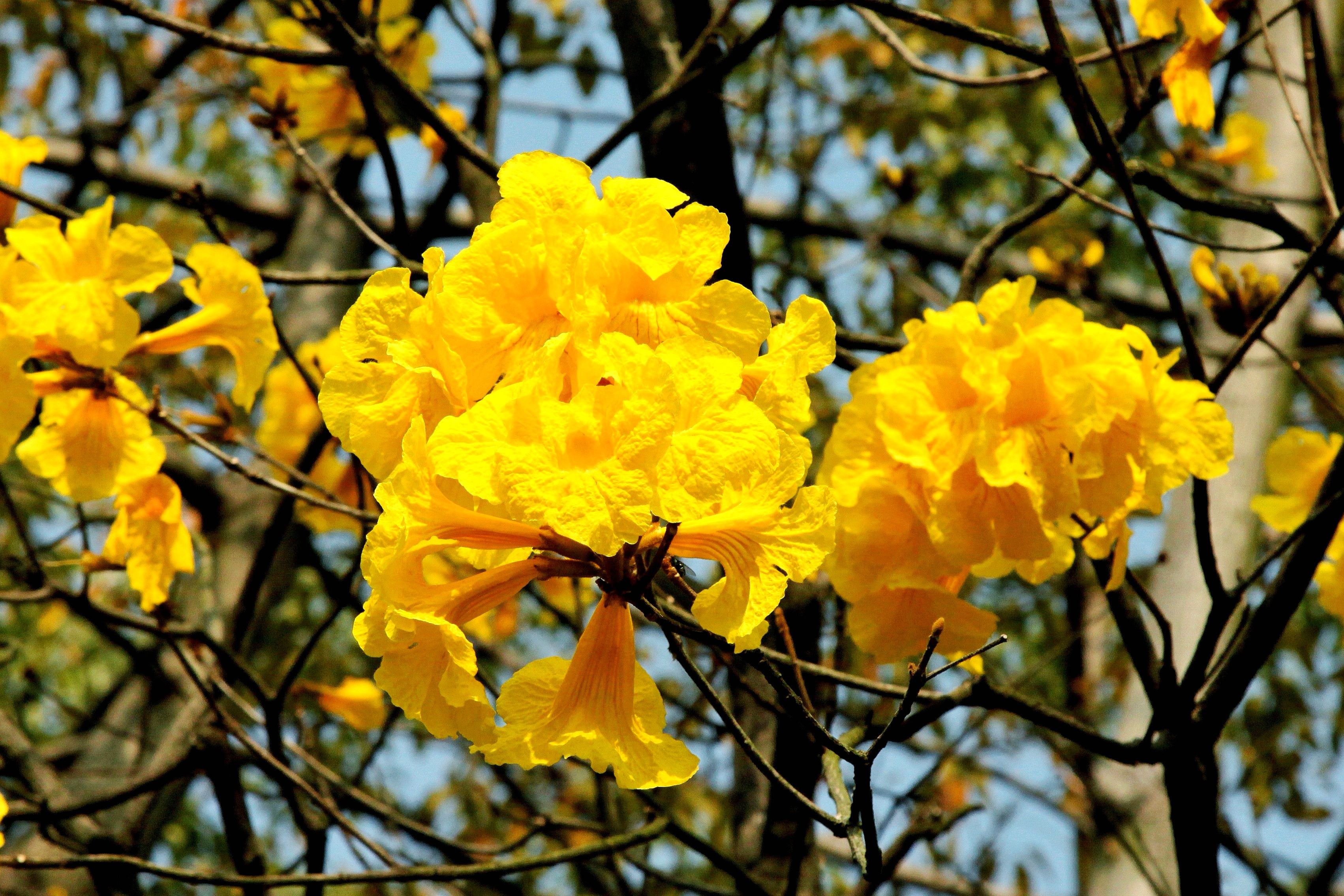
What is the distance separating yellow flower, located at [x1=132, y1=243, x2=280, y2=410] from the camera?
1991 mm

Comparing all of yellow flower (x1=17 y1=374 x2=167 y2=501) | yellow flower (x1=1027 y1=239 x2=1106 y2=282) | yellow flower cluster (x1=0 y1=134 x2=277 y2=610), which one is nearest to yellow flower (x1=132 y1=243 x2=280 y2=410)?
yellow flower cluster (x1=0 y1=134 x2=277 y2=610)

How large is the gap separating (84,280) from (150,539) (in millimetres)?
501

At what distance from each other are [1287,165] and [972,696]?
317cm

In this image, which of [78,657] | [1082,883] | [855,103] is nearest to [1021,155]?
[855,103]

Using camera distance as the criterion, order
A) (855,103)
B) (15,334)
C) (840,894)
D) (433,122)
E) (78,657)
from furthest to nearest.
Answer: (78,657), (855,103), (840,894), (433,122), (15,334)

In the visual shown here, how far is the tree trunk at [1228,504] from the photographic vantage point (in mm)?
3076

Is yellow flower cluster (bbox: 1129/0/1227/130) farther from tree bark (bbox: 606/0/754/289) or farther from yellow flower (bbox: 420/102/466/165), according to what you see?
yellow flower (bbox: 420/102/466/165)

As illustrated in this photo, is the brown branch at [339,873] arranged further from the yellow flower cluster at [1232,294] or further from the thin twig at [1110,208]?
the yellow flower cluster at [1232,294]

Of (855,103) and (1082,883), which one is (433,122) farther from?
(1082,883)

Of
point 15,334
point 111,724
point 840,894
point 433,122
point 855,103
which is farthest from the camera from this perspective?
point 855,103

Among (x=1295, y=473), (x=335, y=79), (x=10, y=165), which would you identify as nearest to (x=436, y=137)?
(x=335, y=79)

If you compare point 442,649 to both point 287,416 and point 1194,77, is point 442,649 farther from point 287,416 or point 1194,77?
point 287,416

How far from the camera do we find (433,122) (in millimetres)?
1911

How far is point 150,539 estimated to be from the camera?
2045 millimetres
